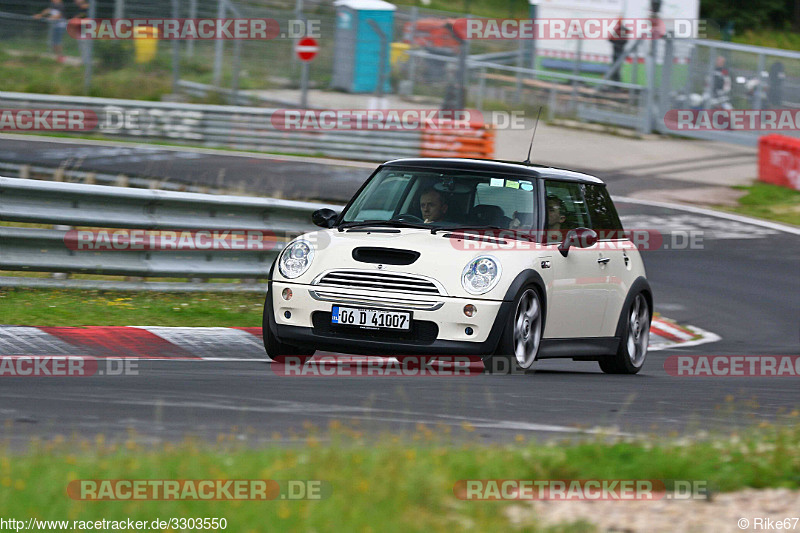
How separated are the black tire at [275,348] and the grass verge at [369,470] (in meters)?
3.04

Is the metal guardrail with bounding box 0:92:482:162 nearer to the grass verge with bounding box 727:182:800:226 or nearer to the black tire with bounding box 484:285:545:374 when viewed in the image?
the grass verge with bounding box 727:182:800:226

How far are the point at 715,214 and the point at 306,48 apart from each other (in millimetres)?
10583

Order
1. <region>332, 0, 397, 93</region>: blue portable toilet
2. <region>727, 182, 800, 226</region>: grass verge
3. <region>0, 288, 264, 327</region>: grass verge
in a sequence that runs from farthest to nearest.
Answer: <region>332, 0, 397, 93</region>: blue portable toilet, <region>727, 182, 800, 226</region>: grass verge, <region>0, 288, 264, 327</region>: grass verge

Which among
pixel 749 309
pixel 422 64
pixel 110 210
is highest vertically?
pixel 422 64

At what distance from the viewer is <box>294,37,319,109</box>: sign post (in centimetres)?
2752

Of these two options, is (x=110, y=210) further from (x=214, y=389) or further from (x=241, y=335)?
(x=214, y=389)

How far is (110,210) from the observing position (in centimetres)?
1066

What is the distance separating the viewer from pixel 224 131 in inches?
1029

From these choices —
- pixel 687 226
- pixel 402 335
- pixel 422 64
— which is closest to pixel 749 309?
pixel 687 226

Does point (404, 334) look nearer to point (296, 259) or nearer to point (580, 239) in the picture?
point (296, 259)

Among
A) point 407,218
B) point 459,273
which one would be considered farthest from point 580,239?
point 459,273

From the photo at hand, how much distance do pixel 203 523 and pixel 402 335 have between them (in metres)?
4.52

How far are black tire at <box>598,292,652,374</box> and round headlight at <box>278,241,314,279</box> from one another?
8.97 ft

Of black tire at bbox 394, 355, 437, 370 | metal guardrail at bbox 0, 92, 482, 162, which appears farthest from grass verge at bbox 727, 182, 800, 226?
black tire at bbox 394, 355, 437, 370
